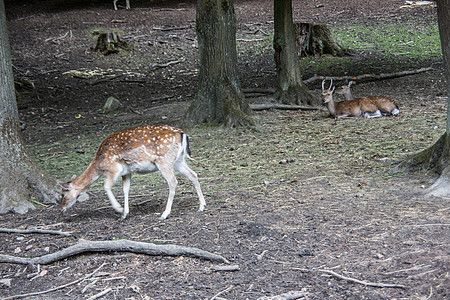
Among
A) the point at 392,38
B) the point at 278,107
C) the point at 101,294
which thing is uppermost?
the point at 392,38

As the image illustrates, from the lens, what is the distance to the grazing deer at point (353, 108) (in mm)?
9773

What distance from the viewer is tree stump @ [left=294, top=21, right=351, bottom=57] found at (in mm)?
16203

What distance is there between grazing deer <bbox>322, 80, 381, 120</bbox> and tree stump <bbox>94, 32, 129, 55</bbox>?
30.2ft

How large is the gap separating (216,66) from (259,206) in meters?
5.01

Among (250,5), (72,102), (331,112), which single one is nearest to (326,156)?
(331,112)

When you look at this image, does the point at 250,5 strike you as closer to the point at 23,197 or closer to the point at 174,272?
the point at 23,197

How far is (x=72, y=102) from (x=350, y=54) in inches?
328

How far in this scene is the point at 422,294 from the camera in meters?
3.55

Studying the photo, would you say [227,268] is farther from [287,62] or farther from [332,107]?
[287,62]

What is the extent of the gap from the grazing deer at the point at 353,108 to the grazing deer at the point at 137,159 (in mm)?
5039

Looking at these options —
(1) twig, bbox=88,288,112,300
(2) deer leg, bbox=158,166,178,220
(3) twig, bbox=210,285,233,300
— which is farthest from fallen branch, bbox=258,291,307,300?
(2) deer leg, bbox=158,166,178,220

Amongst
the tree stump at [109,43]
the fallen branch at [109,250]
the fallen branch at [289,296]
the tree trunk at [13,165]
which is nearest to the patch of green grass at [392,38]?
the tree stump at [109,43]

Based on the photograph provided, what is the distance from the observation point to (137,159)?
223 inches

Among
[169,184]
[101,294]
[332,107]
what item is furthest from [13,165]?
[332,107]
